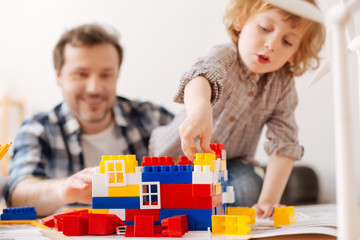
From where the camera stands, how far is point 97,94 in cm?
127

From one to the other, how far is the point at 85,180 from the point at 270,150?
40 cm

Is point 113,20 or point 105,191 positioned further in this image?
point 113,20

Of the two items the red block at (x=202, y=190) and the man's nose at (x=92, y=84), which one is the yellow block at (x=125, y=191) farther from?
the man's nose at (x=92, y=84)

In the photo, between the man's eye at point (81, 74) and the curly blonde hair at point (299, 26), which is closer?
the curly blonde hair at point (299, 26)

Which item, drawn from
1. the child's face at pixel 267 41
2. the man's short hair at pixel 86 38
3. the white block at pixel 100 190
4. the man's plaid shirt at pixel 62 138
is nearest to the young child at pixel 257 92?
the child's face at pixel 267 41

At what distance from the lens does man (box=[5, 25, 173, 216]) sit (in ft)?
3.58

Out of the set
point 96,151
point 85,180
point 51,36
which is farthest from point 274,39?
point 51,36

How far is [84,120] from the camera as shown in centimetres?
127

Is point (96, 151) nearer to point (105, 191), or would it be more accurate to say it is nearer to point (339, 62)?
point (105, 191)

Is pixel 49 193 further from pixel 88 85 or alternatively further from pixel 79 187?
pixel 88 85

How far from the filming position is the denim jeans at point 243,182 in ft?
2.68

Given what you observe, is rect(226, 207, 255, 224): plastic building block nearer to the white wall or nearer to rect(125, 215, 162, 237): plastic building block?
rect(125, 215, 162, 237): plastic building block

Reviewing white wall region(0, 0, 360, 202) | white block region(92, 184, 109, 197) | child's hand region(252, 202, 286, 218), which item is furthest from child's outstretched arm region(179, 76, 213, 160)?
white wall region(0, 0, 360, 202)

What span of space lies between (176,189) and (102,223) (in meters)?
0.09
